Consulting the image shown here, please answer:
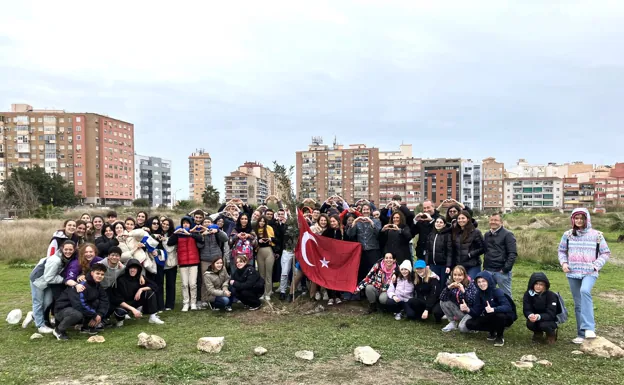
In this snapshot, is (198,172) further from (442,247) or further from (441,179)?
(442,247)

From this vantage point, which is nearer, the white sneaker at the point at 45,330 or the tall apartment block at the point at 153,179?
the white sneaker at the point at 45,330

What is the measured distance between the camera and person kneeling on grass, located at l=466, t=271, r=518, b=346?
7098 millimetres

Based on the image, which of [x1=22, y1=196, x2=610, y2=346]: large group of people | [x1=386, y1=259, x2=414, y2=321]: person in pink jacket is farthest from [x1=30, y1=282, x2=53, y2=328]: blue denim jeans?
[x1=386, y1=259, x2=414, y2=321]: person in pink jacket

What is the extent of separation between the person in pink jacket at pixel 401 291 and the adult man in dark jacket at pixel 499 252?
150 cm

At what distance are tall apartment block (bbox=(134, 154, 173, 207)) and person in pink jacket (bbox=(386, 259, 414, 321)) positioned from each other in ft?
425

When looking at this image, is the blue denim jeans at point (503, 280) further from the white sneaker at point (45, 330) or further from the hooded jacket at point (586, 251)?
the white sneaker at point (45, 330)

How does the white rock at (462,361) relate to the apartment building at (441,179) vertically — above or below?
below

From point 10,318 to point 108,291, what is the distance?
1.89 m

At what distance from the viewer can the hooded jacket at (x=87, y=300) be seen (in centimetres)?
757

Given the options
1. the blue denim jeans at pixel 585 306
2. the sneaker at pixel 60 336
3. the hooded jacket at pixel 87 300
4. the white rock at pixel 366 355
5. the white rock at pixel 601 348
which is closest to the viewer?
the white rock at pixel 366 355

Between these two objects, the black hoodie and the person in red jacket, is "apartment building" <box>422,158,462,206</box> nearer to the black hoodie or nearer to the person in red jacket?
the person in red jacket

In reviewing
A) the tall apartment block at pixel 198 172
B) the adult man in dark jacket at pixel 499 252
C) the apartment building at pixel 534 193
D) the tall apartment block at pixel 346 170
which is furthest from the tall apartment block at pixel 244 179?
the adult man in dark jacket at pixel 499 252

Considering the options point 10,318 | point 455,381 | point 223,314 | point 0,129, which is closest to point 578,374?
point 455,381

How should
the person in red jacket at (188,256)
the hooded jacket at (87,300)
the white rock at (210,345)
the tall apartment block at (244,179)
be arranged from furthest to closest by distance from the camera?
the tall apartment block at (244,179), the person in red jacket at (188,256), the hooded jacket at (87,300), the white rock at (210,345)
